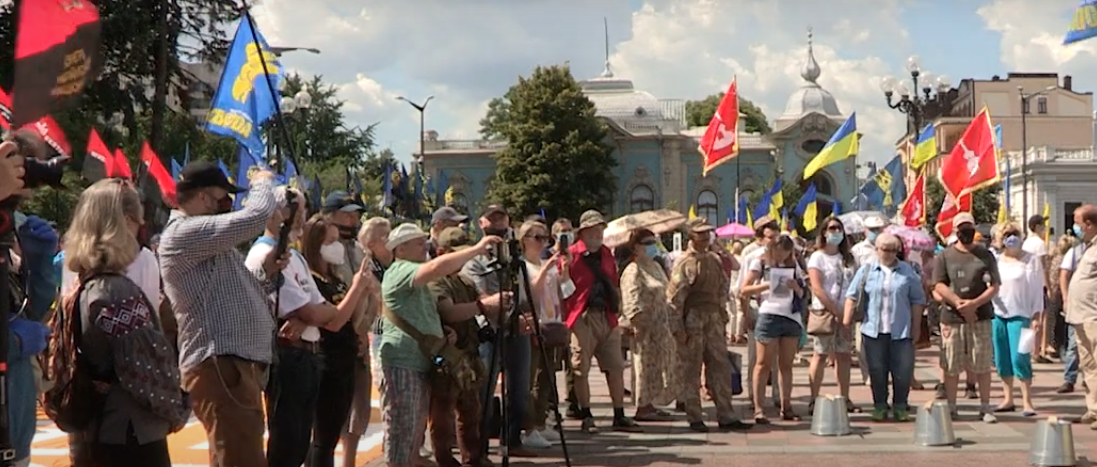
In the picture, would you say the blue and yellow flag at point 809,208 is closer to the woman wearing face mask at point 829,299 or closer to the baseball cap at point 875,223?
the baseball cap at point 875,223

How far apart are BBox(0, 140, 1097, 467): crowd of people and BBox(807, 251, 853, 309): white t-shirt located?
3 centimetres

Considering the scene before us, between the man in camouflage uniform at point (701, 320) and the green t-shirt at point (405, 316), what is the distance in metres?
4.22

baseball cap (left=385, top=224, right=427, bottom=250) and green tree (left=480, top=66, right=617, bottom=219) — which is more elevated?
green tree (left=480, top=66, right=617, bottom=219)

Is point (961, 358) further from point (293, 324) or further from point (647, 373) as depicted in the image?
point (293, 324)

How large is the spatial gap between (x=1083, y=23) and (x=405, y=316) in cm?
887

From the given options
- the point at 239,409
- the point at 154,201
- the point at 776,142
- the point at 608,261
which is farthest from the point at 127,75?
the point at 776,142

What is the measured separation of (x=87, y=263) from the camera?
5.66 metres

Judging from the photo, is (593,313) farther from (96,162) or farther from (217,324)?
(96,162)

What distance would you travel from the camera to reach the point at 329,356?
8.17m

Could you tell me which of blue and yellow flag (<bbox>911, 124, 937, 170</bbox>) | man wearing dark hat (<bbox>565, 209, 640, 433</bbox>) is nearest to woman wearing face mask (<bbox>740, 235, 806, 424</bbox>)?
man wearing dark hat (<bbox>565, 209, 640, 433</bbox>)

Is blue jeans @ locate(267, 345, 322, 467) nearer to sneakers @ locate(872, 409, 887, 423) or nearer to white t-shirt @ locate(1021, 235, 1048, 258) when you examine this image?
sneakers @ locate(872, 409, 887, 423)

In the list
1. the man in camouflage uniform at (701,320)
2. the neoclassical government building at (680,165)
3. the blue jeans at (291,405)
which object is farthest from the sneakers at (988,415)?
the neoclassical government building at (680,165)

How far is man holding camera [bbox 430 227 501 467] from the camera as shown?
9344 millimetres

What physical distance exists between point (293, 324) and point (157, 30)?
2733 centimetres
